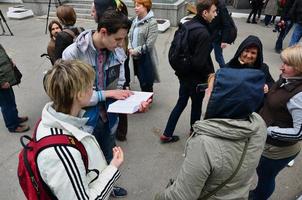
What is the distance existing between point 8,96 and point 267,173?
340 centimetres

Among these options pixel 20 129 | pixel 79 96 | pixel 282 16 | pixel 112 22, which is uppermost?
pixel 112 22

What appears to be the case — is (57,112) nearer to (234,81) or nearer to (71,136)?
(71,136)

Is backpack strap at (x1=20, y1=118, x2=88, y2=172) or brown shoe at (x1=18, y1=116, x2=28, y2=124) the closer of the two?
backpack strap at (x1=20, y1=118, x2=88, y2=172)

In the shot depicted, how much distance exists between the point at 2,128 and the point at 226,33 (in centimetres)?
414

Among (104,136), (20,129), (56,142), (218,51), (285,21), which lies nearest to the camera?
(56,142)

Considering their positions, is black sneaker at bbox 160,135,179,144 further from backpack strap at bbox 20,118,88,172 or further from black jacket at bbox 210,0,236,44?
backpack strap at bbox 20,118,88,172

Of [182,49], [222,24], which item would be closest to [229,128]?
[182,49]

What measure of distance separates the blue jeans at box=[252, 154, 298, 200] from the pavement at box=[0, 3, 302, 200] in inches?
20.5

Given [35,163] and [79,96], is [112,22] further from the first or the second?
[35,163]

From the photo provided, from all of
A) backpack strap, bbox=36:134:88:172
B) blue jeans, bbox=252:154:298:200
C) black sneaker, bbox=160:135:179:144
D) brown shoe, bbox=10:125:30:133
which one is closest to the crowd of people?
black sneaker, bbox=160:135:179:144

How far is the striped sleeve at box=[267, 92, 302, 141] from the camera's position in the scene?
213 cm

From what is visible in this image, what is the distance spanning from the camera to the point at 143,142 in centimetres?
405

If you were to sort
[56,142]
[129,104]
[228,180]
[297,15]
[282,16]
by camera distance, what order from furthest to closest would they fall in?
[282,16]
[297,15]
[129,104]
[228,180]
[56,142]

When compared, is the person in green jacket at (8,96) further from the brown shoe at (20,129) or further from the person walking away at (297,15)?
the person walking away at (297,15)
